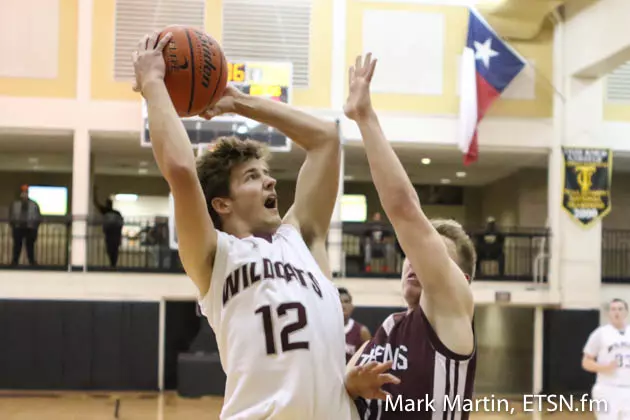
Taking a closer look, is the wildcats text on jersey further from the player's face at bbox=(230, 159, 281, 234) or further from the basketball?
the basketball

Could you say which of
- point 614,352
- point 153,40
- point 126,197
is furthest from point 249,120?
point 126,197

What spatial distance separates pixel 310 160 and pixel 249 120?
9.35 metres

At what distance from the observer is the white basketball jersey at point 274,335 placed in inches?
91.7

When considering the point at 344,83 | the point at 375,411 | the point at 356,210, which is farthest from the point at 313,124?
the point at 356,210

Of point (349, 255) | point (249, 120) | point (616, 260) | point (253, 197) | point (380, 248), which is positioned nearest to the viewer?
point (253, 197)

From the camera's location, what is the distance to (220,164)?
2.66 meters

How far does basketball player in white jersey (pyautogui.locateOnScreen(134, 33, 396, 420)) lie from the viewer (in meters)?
2.31

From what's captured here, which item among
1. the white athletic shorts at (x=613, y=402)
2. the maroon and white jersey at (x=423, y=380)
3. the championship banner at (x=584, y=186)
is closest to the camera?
the maroon and white jersey at (x=423, y=380)

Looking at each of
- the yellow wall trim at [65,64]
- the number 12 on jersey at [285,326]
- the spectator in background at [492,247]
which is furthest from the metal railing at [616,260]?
the number 12 on jersey at [285,326]

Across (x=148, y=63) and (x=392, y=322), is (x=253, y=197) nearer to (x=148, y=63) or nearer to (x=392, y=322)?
(x=148, y=63)

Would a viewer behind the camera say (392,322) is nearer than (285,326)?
No

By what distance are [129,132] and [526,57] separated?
7.39 meters

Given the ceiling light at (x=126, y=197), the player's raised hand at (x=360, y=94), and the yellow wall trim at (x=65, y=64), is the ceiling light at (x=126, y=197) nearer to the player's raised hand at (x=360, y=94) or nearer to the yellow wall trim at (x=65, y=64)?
the yellow wall trim at (x=65, y=64)

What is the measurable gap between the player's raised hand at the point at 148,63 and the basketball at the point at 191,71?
0.07 m
